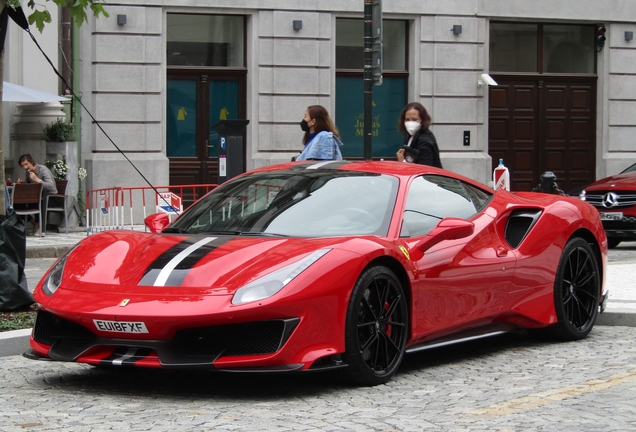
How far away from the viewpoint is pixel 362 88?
2283 cm

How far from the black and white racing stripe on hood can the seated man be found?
12317 millimetres

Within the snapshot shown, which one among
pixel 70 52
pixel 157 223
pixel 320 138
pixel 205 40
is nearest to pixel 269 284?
pixel 157 223

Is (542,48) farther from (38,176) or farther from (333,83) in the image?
(38,176)

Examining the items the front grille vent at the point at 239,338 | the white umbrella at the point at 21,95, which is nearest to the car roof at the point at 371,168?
the front grille vent at the point at 239,338

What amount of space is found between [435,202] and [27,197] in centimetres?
1168

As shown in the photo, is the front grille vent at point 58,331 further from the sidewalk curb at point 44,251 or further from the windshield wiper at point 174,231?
the sidewalk curb at point 44,251

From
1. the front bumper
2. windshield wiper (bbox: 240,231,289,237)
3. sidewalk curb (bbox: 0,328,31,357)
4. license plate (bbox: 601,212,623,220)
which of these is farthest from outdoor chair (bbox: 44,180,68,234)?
the front bumper

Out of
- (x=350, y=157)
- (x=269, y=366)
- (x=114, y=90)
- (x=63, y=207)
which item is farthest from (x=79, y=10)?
(x=350, y=157)

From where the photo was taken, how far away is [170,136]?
21.6 meters

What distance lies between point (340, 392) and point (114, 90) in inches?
602

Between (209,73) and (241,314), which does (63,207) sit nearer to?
(209,73)

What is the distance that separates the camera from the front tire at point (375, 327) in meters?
6.20

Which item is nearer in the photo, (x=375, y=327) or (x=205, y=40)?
(x=375, y=327)

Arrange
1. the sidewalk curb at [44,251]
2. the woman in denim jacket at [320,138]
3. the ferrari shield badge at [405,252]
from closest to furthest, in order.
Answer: the ferrari shield badge at [405,252], the woman in denim jacket at [320,138], the sidewalk curb at [44,251]
